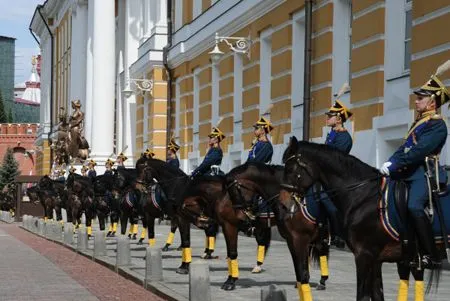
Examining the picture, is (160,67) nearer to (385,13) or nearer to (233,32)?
(233,32)

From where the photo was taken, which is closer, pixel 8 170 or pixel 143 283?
pixel 143 283

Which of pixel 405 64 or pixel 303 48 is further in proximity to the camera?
pixel 303 48

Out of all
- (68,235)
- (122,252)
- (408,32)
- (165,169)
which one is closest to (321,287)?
(122,252)

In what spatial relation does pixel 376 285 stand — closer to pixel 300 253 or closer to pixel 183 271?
pixel 300 253

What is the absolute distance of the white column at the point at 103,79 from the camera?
157 ft

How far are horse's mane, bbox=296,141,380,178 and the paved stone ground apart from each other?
117 inches

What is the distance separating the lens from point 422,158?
928 cm

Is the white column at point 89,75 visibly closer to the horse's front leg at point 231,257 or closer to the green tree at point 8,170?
the horse's front leg at point 231,257

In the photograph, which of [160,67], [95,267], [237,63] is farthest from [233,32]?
[95,267]

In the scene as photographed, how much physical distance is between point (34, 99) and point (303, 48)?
141 m

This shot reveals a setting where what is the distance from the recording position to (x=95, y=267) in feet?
62.4

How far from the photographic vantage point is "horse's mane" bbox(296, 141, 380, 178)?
9766 millimetres

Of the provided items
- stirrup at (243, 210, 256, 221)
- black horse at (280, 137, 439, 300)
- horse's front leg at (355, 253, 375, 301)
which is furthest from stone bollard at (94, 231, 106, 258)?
horse's front leg at (355, 253, 375, 301)

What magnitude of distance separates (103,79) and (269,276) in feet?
111
